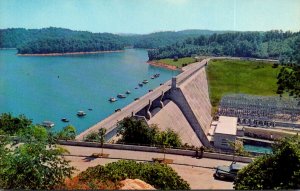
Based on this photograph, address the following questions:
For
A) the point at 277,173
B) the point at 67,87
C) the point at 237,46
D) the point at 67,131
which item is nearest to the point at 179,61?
the point at 237,46

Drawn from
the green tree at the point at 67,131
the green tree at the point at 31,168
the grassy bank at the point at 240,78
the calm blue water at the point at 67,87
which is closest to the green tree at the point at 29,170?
the green tree at the point at 31,168

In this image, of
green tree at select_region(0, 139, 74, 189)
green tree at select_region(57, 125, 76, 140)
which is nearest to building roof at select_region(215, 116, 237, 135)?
green tree at select_region(57, 125, 76, 140)

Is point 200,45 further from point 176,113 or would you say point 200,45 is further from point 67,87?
point 176,113

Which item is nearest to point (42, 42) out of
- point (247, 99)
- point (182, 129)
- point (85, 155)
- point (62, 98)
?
point (62, 98)

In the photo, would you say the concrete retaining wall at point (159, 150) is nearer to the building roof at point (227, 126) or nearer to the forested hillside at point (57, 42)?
the building roof at point (227, 126)

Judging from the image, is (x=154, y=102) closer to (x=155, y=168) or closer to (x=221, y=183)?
(x=221, y=183)

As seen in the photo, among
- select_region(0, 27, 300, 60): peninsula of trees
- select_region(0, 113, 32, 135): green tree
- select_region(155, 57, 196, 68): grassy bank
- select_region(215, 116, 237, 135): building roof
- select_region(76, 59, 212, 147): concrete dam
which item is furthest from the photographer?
select_region(0, 27, 300, 60): peninsula of trees

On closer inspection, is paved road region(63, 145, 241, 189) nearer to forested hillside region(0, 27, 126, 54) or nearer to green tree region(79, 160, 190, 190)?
green tree region(79, 160, 190, 190)
